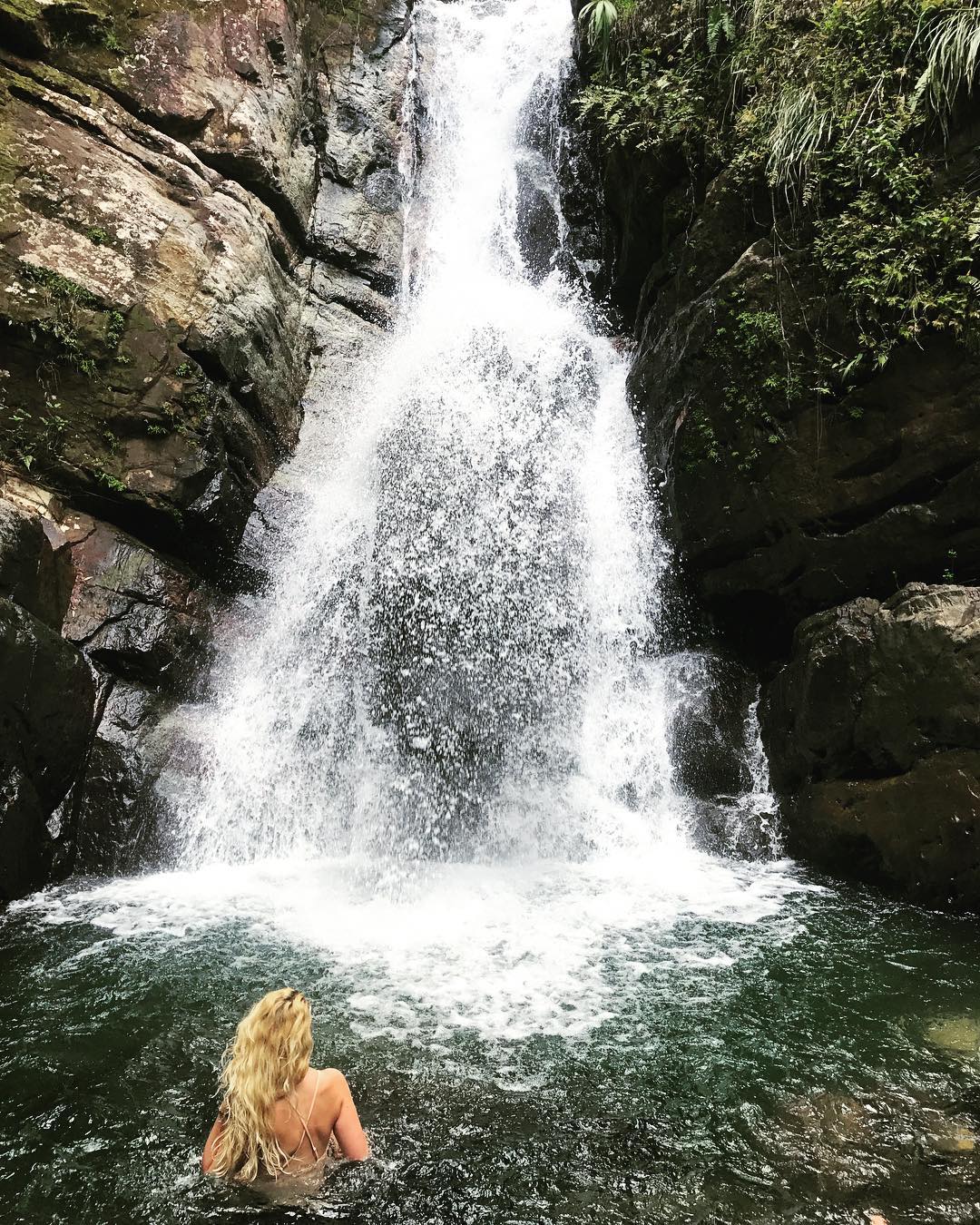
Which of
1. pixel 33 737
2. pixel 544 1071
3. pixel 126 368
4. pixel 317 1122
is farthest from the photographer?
pixel 126 368

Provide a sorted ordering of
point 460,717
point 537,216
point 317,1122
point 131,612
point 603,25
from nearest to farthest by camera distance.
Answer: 1. point 317,1122
2. point 131,612
3. point 460,717
4. point 603,25
5. point 537,216

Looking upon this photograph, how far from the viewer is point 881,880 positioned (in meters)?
7.16

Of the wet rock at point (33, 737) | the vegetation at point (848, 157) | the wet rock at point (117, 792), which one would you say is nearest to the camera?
the wet rock at point (33, 737)

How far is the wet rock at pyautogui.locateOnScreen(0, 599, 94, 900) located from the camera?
6.87m

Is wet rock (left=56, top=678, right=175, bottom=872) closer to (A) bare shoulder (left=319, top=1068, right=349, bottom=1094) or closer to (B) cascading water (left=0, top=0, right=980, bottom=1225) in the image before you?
(B) cascading water (left=0, top=0, right=980, bottom=1225)

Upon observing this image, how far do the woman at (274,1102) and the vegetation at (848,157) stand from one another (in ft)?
26.0

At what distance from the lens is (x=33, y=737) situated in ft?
23.6

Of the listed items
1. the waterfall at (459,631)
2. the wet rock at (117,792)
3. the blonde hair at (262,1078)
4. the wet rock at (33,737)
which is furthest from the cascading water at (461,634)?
the blonde hair at (262,1078)

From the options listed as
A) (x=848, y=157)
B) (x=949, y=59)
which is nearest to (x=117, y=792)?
(x=848, y=157)

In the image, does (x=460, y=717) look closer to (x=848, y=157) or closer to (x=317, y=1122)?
(x=317, y=1122)

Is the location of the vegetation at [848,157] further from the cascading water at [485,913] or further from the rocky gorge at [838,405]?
the cascading water at [485,913]

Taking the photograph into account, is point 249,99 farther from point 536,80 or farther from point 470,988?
point 470,988

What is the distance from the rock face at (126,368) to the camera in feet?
25.8

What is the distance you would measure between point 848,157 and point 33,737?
1029 cm
